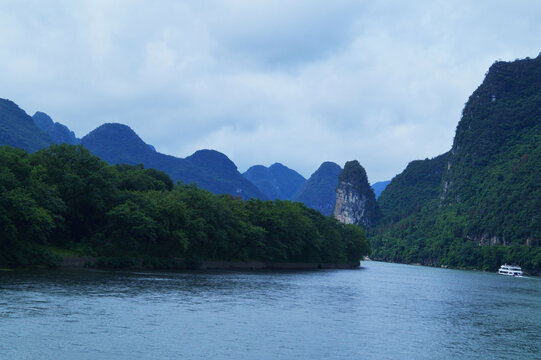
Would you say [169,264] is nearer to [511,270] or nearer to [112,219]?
[112,219]

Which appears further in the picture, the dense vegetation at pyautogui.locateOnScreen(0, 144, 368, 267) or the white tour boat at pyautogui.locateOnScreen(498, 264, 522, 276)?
the white tour boat at pyautogui.locateOnScreen(498, 264, 522, 276)

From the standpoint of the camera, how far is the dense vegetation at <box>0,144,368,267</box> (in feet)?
210

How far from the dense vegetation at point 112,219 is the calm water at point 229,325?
30.4 feet

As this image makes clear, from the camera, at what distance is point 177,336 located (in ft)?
98.4

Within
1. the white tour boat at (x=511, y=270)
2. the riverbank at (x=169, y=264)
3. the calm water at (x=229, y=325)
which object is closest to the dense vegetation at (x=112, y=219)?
the riverbank at (x=169, y=264)

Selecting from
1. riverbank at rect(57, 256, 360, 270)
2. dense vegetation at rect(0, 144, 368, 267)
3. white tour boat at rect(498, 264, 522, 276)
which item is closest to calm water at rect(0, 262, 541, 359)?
dense vegetation at rect(0, 144, 368, 267)

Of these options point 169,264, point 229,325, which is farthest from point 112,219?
point 229,325

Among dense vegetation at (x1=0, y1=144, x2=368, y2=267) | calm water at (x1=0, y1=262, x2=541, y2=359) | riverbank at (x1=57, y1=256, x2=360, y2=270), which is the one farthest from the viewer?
riverbank at (x1=57, y1=256, x2=360, y2=270)

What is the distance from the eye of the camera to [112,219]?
81.0 m

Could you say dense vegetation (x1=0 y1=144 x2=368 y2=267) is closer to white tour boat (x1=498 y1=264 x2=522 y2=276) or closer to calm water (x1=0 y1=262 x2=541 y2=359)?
calm water (x1=0 y1=262 x2=541 y2=359)

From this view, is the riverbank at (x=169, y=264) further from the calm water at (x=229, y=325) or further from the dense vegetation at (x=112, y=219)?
the calm water at (x=229, y=325)

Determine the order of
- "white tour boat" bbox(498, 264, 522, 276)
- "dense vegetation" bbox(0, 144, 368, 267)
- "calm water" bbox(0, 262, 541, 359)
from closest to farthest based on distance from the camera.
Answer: "calm water" bbox(0, 262, 541, 359) < "dense vegetation" bbox(0, 144, 368, 267) < "white tour boat" bbox(498, 264, 522, 276)

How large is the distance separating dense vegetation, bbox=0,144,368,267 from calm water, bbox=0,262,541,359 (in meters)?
9.27

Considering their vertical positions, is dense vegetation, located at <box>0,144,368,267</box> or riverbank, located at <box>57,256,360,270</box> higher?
dense vegetation, located at <box>0,144,368,267</box>
